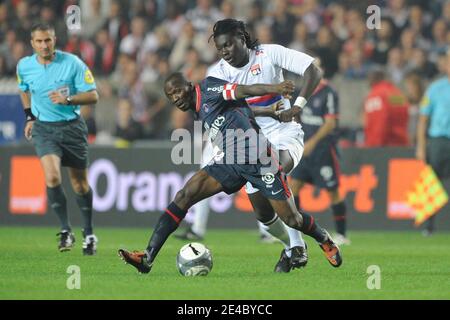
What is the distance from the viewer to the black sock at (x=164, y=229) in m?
9.70

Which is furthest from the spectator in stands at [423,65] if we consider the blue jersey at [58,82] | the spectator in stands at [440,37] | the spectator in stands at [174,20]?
the blue jersey at [58,82]

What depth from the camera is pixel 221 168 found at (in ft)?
32.0

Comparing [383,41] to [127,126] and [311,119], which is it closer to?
[127,126]

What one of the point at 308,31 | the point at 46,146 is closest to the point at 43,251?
the point at 46,146

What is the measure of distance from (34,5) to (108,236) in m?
7.98

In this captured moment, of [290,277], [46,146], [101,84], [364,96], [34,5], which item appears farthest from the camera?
[34,5]

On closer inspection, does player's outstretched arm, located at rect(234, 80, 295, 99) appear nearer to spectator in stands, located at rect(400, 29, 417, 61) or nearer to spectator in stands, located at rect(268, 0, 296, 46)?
spectator in stands, located at rect(400, 29, 417, 61)

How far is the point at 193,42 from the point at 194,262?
10.6 m

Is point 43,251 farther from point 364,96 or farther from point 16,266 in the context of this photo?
point 364,96

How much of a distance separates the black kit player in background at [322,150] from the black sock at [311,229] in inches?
150

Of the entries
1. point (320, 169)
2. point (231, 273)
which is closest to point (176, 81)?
point (231, 273)

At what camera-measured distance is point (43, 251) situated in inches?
484

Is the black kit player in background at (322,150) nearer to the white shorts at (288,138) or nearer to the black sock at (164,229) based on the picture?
the white shorts at (288,138)

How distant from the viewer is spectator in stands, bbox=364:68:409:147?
55.1ft
